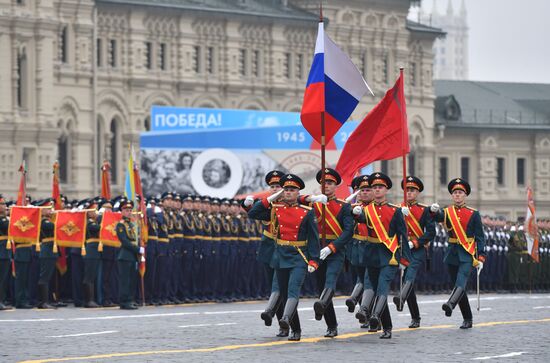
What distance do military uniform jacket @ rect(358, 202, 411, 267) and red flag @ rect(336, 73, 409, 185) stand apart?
179cm

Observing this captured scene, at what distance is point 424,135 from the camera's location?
260 ft

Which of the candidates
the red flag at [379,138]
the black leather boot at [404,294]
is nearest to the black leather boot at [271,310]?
the black leather boot at [404,294]

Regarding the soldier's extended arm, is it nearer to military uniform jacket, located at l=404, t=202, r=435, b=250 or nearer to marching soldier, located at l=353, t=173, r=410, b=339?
marching soldier, located at l=353, t=173, r=410, b=339

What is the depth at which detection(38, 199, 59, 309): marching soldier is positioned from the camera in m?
28.1

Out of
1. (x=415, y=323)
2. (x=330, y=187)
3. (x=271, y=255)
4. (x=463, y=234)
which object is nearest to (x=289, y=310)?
(x=271, y=255)

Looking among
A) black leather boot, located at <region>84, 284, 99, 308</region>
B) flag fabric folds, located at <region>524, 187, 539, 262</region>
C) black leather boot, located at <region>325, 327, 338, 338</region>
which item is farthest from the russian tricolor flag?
flag fabric folds, located at <region>524, 187, 539, 262</region>

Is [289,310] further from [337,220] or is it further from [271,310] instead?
[337,220]

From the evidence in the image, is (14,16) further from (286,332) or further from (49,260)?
(286,332)

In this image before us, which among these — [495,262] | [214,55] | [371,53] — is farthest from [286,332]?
[371,53]

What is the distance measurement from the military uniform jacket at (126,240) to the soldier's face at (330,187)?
7.51 m

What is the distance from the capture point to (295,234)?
20.5 meters

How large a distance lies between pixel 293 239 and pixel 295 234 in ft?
0.19

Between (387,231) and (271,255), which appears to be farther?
(387,231)

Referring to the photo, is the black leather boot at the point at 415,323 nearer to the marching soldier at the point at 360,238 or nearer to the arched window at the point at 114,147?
the marching soldier at the point at 360,238
